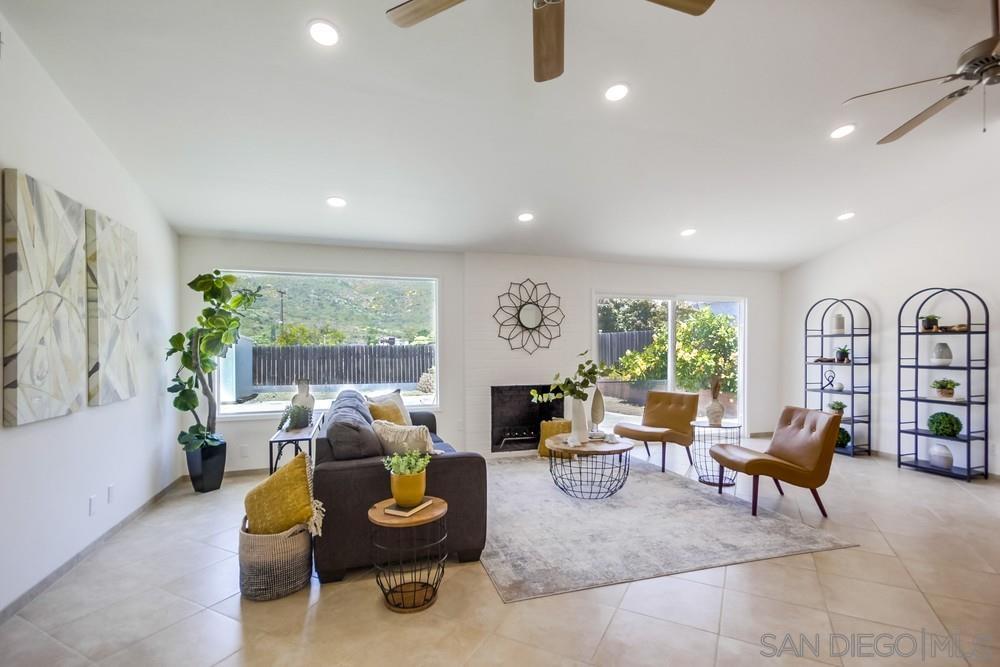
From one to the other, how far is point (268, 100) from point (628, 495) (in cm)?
393

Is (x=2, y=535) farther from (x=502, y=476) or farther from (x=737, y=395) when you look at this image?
(x=737, y=395)

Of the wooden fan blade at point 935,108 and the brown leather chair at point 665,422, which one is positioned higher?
the wooden fan blade at point 935,108

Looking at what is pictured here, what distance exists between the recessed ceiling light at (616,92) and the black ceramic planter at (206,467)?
166 inches

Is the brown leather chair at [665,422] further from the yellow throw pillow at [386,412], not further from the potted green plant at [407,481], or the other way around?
the potted green plant at [407,481]

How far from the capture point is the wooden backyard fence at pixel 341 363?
4.92 metres

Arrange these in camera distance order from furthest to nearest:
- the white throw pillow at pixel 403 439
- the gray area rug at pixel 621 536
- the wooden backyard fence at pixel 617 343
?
the wooden backyard fence at pixel 617 343, the white throw pillow at pixel 403 439, the gray area rug at pixel 621 536

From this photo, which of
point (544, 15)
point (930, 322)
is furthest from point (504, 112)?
point (930, 322)

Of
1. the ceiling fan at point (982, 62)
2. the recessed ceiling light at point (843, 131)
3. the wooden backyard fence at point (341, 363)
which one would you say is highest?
the recessed ceiling light at point (843, 131)

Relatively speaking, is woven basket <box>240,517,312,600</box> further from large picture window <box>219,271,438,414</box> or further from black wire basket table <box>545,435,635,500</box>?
large picture window <box>219,271,438,414</box>

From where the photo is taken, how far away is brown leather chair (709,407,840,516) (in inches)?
136

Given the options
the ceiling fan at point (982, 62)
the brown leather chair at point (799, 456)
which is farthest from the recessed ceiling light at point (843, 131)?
the brown leather chair at point (799, 456)

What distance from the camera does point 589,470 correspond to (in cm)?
475

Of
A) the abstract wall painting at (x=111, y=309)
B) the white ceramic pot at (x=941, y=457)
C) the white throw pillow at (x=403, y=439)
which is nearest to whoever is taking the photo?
the white throw pillow at (x=403, y=439)

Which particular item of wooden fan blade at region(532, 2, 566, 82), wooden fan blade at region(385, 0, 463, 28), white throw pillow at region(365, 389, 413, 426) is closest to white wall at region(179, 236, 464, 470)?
white throw pillow at region(365, 389, 413, 426)
